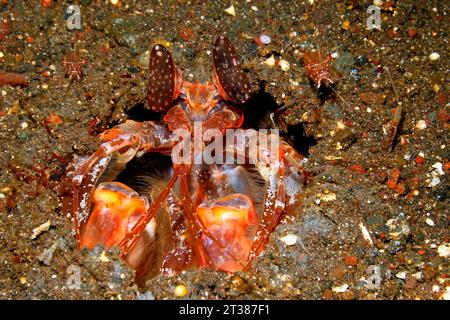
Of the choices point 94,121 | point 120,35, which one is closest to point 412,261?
point 94,121

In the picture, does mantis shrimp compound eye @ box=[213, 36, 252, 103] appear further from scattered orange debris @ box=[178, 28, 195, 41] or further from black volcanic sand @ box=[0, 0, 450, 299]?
scattered orange debris @ box=[178, 28, 195, 41]

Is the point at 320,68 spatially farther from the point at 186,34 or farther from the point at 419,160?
the point at 186,34

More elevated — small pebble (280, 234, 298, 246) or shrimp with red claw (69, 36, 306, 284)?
shrimp with red claw (69, 36, 306, 284)

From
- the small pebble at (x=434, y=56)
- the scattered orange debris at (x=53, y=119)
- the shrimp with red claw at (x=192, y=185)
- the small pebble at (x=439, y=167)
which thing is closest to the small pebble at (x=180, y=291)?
the shrimp with red claw at (x=192, y=185)

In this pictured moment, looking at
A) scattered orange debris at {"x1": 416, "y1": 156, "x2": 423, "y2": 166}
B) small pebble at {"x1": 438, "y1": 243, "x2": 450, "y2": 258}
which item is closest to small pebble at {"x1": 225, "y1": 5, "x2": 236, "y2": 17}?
scattered orange debris at {"x1": 416, "y1": 156, "x2": 423, "y2": 166}

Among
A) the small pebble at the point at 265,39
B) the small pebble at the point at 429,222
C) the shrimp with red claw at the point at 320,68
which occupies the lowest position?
the small pebble at the point at 429,222

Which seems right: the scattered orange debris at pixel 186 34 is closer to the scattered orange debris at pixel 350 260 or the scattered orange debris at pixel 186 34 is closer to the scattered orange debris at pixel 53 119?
the scattered orange debris at pixel 53 119
